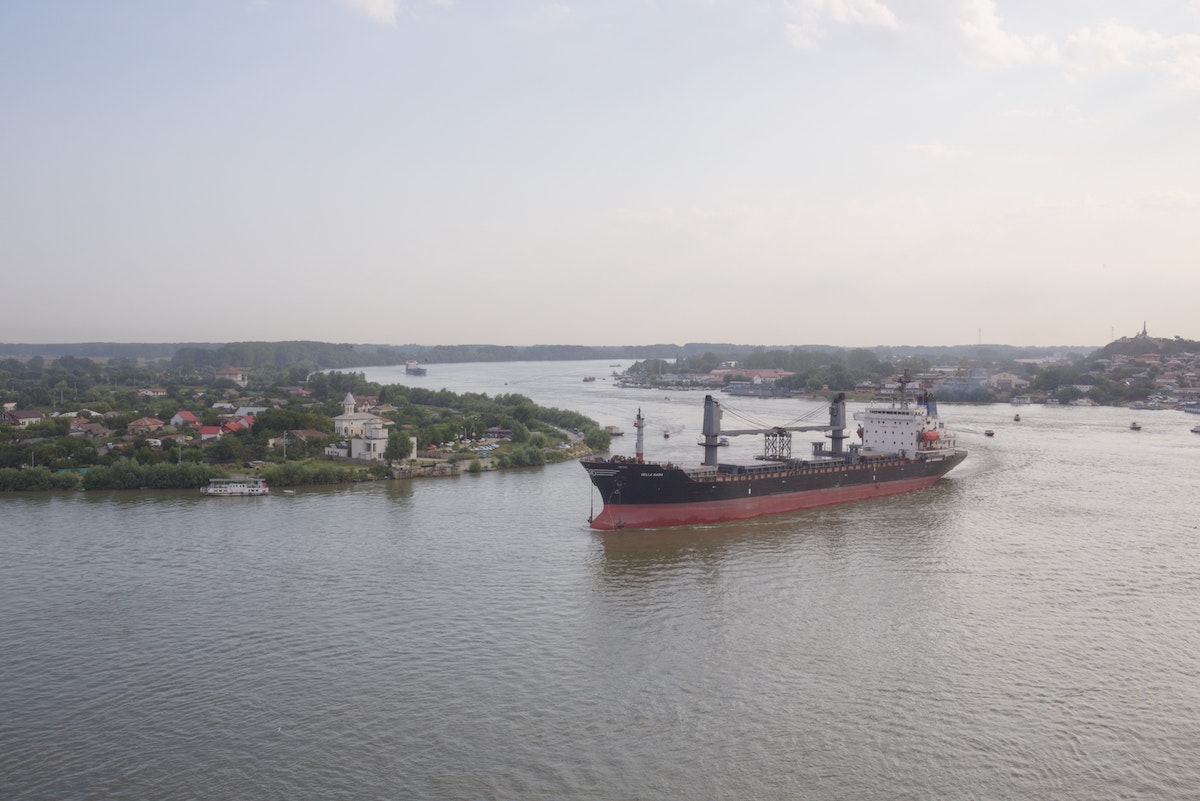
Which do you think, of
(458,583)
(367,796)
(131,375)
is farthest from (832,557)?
(131,375)

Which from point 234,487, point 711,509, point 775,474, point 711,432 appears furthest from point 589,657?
point 234,487

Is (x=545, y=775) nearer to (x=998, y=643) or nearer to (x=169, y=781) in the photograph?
(x=169, y=781)

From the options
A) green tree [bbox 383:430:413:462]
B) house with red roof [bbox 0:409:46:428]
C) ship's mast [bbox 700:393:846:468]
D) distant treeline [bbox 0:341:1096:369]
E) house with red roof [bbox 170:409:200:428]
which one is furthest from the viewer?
distant treeline [bbox 0:341:1096:369]

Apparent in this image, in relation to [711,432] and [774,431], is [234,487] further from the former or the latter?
[774,431]

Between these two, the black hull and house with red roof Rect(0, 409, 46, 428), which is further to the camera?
house with red roof Rect(0, 409, 46, 428)

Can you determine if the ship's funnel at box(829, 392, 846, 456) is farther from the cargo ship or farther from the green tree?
the green tree

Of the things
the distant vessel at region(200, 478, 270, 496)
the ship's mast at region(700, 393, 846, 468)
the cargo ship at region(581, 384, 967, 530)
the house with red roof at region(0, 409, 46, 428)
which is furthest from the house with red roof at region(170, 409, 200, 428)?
the ship's mast at region(700, 393, 846, 468)

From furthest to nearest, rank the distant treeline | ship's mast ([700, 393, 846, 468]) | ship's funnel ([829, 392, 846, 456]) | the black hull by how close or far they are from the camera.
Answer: the distant treeline < ship's funnel ([829, 392, 846, 456]) < ship's mast ([700, 393, 846, 468]) < the black hull
